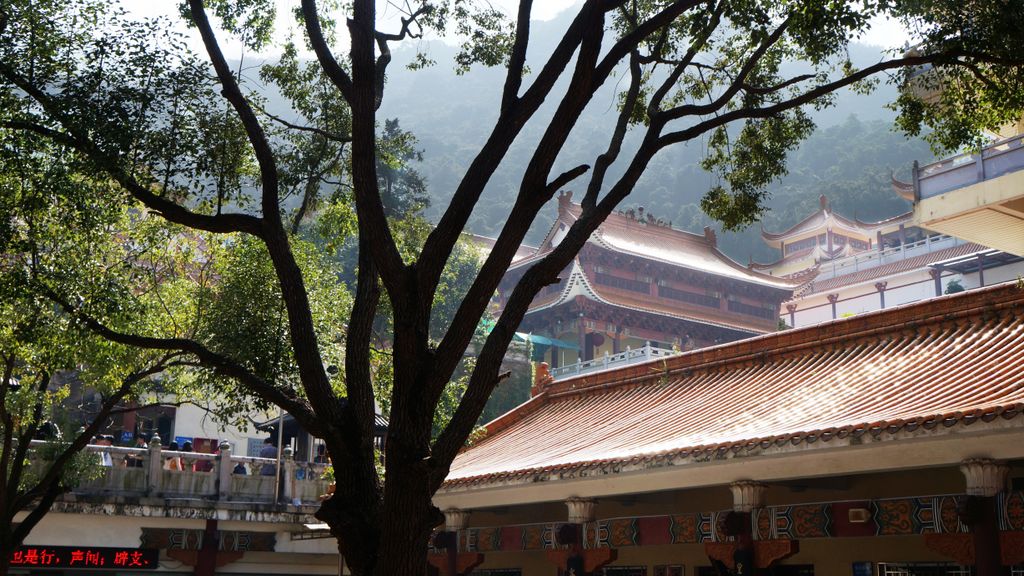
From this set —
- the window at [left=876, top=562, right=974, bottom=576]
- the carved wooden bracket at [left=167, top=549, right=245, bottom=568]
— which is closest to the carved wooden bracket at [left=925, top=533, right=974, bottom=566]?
the window at [left=876, top=562, right=974, bottom=576]

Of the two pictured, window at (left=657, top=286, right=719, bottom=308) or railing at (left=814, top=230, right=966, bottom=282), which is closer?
window at (left=657, top=286, right=719, bottom=308)

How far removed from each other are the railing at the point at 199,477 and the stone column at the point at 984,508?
12.7 m

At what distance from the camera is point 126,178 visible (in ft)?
22.0

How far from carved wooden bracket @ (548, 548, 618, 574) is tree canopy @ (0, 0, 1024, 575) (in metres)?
4.59

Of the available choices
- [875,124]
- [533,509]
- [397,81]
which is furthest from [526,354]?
[397,81]

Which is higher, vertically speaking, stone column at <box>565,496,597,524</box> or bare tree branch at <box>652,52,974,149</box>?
bare tree branch at <box>652,52,974,149</box>

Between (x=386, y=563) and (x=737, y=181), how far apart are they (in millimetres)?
4616

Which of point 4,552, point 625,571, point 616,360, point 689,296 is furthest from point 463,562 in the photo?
point 689,296

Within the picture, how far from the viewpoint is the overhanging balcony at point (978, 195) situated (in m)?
12.8

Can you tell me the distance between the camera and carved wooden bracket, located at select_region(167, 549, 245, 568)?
725 inches

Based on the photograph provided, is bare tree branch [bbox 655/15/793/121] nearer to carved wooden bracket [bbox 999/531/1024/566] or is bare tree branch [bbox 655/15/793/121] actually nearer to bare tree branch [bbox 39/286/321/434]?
bare tree branch [bbox 39/286/321/434]

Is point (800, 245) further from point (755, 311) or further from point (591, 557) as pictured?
point (591, 557)

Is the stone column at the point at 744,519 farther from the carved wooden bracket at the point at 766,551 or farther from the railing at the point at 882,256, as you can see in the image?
the railing at the point at 882,256

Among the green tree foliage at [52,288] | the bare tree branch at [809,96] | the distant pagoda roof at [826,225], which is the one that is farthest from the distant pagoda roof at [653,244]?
the bare tree branch at [809,96]
